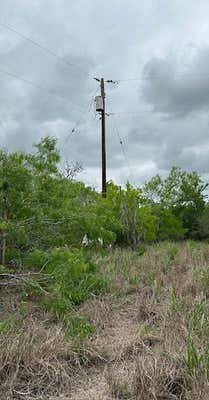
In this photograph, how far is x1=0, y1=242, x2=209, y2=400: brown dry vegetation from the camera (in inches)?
145

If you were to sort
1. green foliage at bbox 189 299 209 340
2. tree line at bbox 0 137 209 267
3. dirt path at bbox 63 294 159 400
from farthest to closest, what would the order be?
tree line at bbox 0 137 209 267
green foliage at bbox 189 299 209 340
dirt path at bbox 63 294 159 400

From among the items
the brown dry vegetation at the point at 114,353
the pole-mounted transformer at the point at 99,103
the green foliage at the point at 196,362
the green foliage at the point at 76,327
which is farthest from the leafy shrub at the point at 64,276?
the pole-mounted transformer at the point at 99,103

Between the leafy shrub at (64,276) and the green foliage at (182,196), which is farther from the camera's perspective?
the green foliage at (182,196)

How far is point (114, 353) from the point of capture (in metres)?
4.58

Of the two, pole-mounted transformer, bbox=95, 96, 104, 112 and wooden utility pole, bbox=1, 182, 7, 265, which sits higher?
pole-mounted transformer, bbox=95, 96, 104, 112

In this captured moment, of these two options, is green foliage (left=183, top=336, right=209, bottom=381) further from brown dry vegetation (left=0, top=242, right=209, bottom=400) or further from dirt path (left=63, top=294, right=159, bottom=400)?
dirt path (left=63, top=294, right=159, bottom=400)

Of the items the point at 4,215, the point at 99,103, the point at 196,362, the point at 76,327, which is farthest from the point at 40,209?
the point at 99,103

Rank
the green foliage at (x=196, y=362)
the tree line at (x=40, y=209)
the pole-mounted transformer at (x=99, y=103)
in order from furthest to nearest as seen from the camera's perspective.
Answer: the pole-mounted transformer at (x=99, y=103), the tree line at (x=40, y=209), the green foliage at (x=196, y=362)

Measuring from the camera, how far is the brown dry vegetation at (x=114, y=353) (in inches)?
145

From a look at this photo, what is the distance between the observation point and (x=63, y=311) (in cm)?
605

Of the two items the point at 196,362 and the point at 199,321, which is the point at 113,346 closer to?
the point at 199,321

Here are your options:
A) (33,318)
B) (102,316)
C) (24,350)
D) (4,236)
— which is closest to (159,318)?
(102,316)

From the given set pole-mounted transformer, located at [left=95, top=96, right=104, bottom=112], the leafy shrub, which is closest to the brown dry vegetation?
the leafy shrub

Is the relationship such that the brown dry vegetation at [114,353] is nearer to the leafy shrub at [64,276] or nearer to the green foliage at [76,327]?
the green foliage at [76,327]
